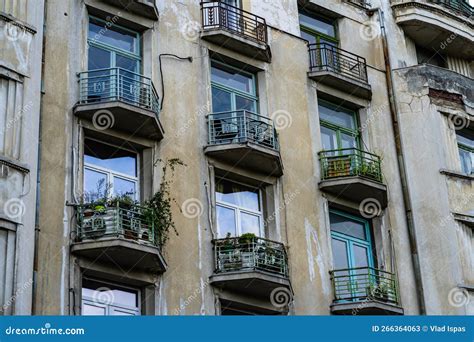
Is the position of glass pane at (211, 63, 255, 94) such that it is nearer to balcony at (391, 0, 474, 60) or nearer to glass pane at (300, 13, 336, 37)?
glass pane at (300, 13, 336, 37)

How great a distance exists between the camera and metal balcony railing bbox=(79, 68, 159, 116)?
23000 millimetres

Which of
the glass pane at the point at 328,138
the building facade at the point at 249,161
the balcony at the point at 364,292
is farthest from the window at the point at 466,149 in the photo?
the balcony at the point at 364,292

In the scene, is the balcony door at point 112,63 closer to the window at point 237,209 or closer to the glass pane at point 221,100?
the glass pane at point 221,100

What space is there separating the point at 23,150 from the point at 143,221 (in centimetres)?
297

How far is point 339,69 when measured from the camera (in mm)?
28062

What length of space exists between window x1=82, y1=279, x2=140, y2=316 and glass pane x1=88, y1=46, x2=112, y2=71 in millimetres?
5370

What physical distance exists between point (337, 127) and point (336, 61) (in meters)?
1.95

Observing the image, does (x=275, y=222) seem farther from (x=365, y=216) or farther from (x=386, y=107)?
(x=386, y=107)

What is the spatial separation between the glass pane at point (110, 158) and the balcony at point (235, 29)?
417cm

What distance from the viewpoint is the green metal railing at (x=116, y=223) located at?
2123 centimetres

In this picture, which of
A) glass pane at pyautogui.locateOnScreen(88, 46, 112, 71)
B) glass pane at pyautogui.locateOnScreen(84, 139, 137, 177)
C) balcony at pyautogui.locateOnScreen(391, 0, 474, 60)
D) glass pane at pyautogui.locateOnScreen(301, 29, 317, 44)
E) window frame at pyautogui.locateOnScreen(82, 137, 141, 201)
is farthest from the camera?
balcony at pyautogui.locateOnScreen(391, 0, 474, 60)

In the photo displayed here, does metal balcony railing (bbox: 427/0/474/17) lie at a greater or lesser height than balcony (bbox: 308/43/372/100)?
greater

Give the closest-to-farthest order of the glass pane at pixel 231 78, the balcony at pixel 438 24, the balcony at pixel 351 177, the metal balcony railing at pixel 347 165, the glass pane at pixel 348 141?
the balcony at pixel 351 177, the metal balcony railing at pixel 347 165, the glass pane at pixel 231 78, the glass pane at pixel 348 141, the balcony at pixel 438 24

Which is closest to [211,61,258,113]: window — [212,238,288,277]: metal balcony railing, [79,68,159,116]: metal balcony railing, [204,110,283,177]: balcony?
[204,110,283,177]: balcony
